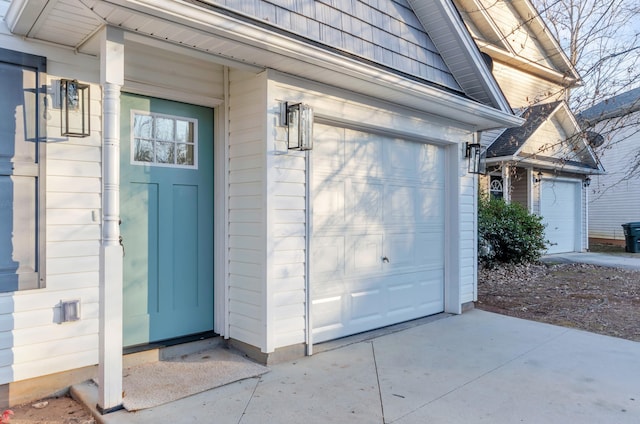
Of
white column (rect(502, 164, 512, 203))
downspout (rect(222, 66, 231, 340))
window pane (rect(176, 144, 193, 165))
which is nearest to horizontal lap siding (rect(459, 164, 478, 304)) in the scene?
downspout (rect(222, 66, 231, 340))

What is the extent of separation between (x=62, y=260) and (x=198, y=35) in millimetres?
1916

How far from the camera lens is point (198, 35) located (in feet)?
10.4

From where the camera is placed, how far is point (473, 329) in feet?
16.8

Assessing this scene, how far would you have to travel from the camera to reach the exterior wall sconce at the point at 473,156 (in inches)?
233

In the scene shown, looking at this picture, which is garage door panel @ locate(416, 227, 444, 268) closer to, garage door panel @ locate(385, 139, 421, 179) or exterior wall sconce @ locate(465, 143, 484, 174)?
garage door panel @ locate(385, 139, 421, 179)

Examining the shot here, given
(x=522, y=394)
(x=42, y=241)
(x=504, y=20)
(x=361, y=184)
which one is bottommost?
(x=522, y=394)

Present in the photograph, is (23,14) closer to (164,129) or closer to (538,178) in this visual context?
(164,129)

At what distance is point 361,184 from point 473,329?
2.13 metres

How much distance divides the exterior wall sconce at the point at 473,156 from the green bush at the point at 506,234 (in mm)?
3913

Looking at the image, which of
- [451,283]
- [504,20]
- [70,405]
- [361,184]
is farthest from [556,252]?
[70,405]

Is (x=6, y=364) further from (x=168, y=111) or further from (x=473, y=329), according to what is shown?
(x=473, y=329)

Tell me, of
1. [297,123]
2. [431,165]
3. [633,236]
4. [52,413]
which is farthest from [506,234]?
[52,413]

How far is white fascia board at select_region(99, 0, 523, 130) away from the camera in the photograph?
2879mm

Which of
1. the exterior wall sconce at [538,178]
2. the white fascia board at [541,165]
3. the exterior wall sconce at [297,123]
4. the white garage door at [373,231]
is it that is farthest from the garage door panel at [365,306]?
the exterior wall sconce at [538,178]
